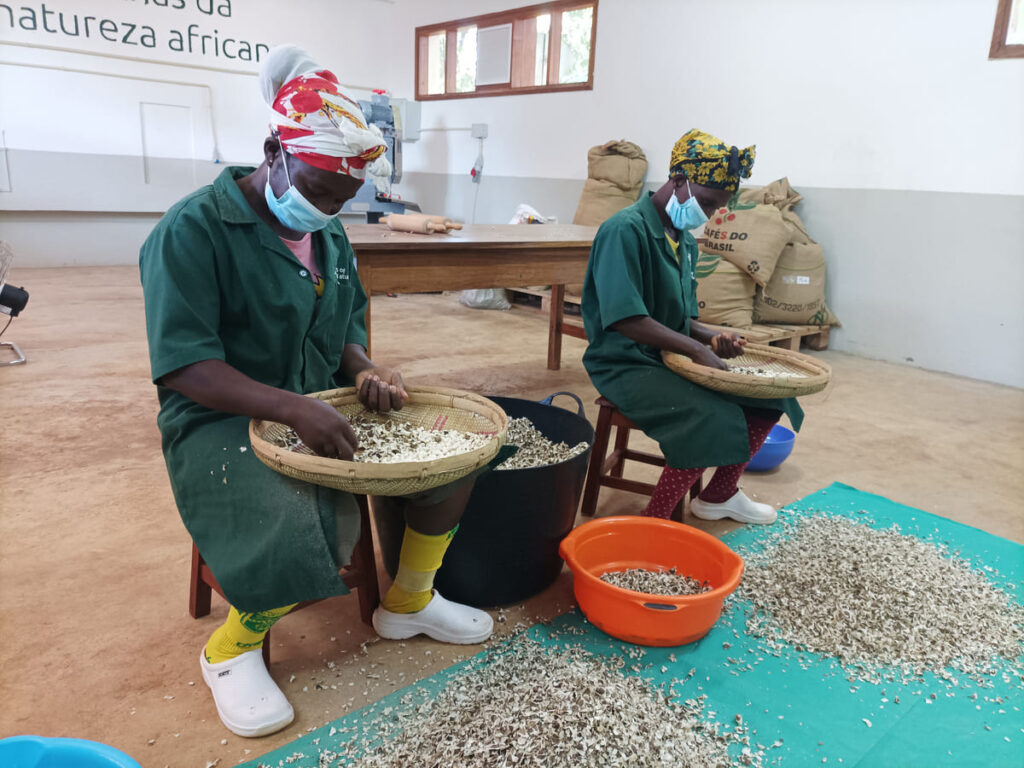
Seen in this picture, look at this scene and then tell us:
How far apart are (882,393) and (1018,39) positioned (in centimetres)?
186

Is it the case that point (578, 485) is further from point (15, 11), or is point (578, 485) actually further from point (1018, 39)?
point (15, 11)

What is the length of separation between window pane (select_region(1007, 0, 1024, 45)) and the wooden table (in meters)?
2.31

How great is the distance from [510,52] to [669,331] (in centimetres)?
526

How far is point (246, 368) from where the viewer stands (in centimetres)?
132

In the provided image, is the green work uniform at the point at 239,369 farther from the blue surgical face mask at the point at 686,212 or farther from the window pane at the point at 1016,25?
the window pane at the point at 1016,25

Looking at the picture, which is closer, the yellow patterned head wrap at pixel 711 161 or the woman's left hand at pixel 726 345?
the yellow patterned head wrap at pixel 711 161

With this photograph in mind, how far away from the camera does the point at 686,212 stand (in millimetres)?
1938

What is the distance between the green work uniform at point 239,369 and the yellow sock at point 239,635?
0.14 meters

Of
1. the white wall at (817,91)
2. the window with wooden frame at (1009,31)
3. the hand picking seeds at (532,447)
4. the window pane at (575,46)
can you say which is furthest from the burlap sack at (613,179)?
the hand picking seeds at (532,447)

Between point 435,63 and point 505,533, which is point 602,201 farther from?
point 505,533

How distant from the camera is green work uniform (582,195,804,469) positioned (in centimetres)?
183

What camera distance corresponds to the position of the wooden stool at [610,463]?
203cm

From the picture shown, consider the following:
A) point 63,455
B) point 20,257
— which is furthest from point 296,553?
point 20,257

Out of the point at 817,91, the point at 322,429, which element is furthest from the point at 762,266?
the point at 322,429
